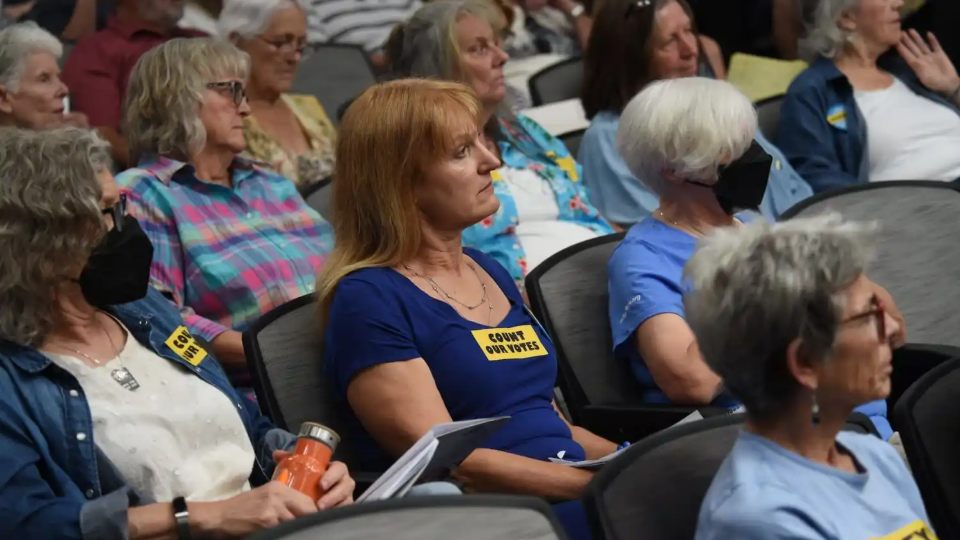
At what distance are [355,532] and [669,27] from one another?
103 inches

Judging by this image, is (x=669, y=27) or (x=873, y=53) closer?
(x=669, y=27)

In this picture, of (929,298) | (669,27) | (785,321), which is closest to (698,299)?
(785,321)

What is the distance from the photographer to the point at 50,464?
1.99 m

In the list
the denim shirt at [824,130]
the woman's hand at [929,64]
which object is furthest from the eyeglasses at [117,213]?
the woman's hand at [929,64]

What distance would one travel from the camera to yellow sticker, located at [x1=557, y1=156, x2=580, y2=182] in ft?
12.1

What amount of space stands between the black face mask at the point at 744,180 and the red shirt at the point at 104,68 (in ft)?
6.41

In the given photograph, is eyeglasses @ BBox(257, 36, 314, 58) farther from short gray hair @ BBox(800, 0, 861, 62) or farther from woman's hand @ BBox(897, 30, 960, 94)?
woman's hand @ BBox(897, 30, 960, 94)

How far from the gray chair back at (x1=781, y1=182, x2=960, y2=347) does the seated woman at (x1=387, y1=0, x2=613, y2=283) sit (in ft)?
2.34

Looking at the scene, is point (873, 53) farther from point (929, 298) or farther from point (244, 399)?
point (244, 399)

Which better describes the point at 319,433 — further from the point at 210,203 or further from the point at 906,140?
the point at 906,140

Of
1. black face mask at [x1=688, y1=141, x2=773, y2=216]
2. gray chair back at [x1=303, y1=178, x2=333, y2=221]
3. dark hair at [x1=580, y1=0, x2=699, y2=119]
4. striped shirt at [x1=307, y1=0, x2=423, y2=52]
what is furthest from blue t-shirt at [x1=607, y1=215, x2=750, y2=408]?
striped shirt at [x1=307, y1=0, x2=423, y2=52]

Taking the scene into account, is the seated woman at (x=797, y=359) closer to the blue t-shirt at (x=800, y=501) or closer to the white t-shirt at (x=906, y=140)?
the blue t-shirt at (x=800, y=501)

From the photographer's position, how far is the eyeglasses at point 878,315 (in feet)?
5.75

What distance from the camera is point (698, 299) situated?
5.83 ft
